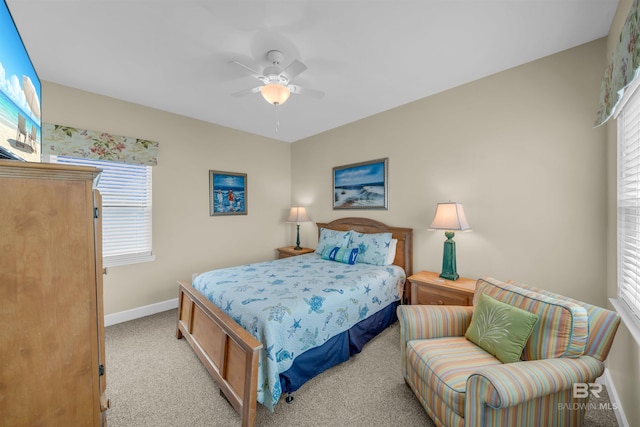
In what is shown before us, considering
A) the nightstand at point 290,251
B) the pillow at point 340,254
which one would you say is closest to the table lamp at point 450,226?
the pillow at point 340,254

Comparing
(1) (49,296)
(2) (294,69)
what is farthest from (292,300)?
(2) (294,69)

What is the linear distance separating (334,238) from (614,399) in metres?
2.87

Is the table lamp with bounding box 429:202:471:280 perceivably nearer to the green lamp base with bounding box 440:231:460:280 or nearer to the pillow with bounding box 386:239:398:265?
the green lamp base with bounding box 440:231:460:280

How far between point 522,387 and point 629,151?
1.69 meters

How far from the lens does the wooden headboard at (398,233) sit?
→ 325 cm

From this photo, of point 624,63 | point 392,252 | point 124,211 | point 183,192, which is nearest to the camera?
point 624,63

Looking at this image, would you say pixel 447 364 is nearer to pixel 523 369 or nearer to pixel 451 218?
A: pixel 523 369

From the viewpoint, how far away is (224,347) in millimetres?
1840

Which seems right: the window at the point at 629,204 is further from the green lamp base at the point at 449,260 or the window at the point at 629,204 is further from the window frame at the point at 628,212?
the green lamp base at the point at 449,260

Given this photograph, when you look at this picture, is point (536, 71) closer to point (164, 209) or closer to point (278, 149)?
point (278, 149)

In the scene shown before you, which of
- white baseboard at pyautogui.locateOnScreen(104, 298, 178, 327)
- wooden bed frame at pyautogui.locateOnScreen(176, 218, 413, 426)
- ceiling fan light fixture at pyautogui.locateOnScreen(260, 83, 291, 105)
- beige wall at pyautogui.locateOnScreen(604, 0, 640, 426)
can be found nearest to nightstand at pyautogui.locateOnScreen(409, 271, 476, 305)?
beige wall at pyautogui.locateOnScreen(604, 0, 640, 426)

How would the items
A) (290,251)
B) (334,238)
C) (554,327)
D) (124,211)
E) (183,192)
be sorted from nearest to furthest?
(554,327), (124,211), (183,192), (334,238), (290,251)

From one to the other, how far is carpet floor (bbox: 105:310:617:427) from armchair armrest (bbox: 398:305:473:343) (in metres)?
0.48

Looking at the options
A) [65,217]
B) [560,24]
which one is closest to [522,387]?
[65,217]
